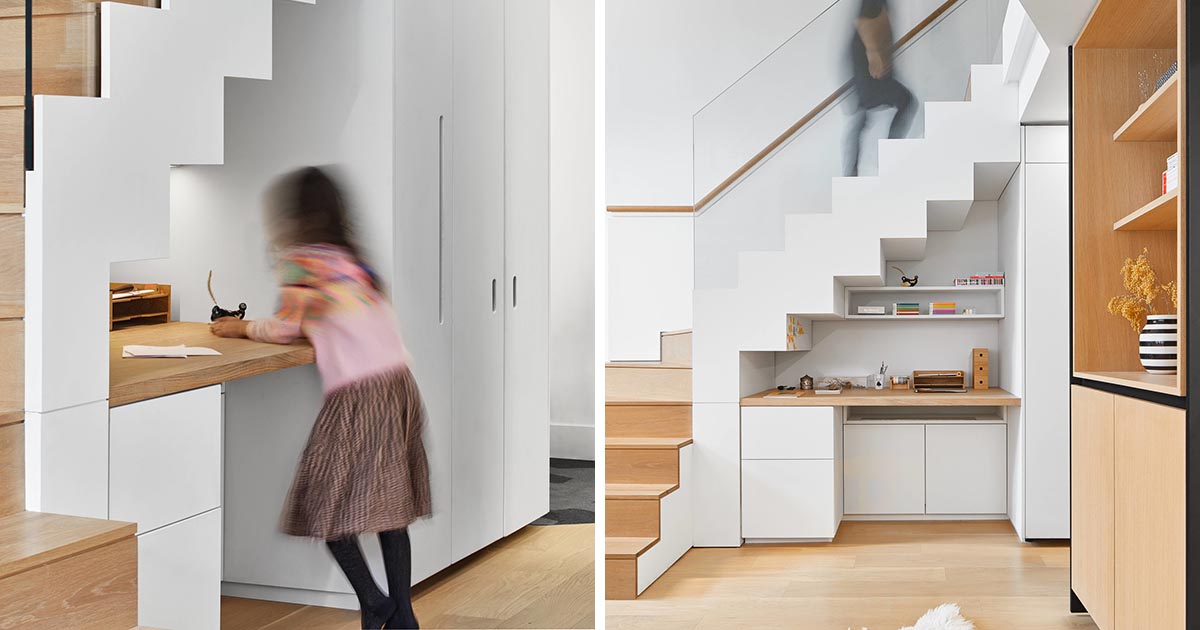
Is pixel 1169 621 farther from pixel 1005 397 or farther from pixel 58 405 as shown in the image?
pixel 58 405

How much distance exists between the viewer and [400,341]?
9.69 feet

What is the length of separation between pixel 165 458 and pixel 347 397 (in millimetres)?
742

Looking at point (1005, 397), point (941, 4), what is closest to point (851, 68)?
point (941, 4)

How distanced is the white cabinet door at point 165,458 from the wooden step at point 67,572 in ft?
0.69

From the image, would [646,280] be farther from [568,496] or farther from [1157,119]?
[1157,119]

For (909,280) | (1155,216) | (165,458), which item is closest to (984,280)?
(909,280)

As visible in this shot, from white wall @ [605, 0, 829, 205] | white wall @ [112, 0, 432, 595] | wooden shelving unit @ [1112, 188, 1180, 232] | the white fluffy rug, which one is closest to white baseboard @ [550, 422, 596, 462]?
white wall @ [112, 0, 432, 595]

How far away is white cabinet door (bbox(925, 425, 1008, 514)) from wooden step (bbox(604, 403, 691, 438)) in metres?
1.25

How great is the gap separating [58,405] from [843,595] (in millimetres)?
2603

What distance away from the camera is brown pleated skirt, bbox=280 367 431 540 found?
2816mm

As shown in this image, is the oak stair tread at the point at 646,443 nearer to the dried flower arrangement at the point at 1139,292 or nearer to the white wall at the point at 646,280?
the white wall at the point at 646,280

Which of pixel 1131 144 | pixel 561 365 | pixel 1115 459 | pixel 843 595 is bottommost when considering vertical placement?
pixel 843 595

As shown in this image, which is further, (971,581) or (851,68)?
(851,68)

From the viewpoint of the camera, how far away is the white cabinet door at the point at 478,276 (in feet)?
10.5
